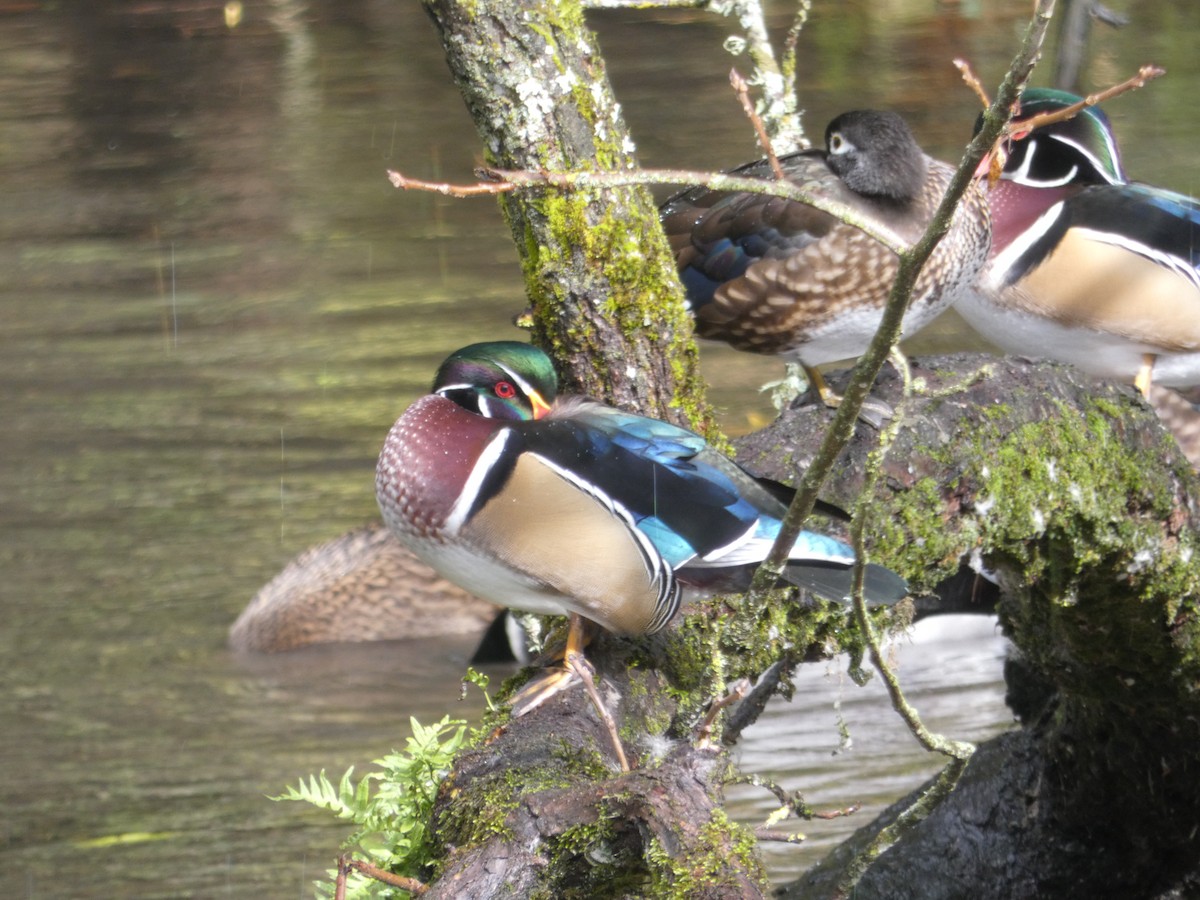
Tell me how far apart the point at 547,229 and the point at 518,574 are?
1.78 ft

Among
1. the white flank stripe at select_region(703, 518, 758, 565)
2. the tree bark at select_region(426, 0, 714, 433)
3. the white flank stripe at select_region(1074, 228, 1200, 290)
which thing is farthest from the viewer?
the white flank stripe at select_region(1074, 228, 1200, 290)

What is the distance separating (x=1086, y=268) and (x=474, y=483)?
1530 mm

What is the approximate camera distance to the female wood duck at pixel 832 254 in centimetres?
274

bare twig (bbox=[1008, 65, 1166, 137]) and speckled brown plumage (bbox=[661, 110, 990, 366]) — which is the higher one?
bare twig (bbox=[1008, 65, 1166, 137])

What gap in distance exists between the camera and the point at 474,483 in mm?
2250

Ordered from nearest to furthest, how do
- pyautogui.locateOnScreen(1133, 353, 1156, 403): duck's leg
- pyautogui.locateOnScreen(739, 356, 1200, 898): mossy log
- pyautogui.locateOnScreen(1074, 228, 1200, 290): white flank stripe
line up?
1. pyautogui.locateOnScreen(739, 356, 1200, 898): mossy log
2. pyautogui.locateOnScreen(1074, 228, 1200, 290): white flank stripe
3. pyautogui.locateOnScreen(1133, 353, 1156, 403): duck's leg

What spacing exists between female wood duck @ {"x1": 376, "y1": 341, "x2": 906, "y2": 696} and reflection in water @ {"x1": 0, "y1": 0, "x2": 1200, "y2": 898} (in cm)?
196

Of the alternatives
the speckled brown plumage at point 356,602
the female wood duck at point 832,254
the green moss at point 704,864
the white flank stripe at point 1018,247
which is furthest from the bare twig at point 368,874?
the speckled brown plumage at point 356,602

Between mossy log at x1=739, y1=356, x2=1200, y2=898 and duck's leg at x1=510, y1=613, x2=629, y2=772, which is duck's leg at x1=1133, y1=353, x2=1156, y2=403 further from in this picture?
duck's leg at x1=510, y1=613, x2=629, y2=772

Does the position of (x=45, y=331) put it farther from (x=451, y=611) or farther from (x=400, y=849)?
(x=400, y=849)

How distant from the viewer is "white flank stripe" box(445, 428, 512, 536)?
2.25 m

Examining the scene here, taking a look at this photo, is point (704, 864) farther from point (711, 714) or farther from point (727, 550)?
point (727, 550)

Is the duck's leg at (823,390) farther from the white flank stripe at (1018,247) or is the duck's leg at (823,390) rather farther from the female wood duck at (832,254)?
the white flank stripe at (1018,247)

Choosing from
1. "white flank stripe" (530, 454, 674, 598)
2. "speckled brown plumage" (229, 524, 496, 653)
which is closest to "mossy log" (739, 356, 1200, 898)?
"white flank stripe" (530, 454, 674, 598)
